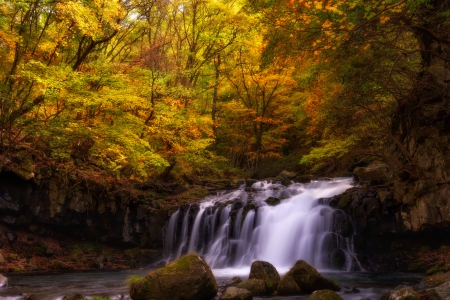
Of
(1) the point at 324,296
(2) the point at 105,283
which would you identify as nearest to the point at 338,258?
(1) the point at 324,296

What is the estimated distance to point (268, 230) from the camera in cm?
1454

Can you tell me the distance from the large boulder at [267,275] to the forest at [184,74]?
4067 mm

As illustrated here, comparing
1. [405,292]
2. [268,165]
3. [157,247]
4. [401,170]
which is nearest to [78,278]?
[157,247]

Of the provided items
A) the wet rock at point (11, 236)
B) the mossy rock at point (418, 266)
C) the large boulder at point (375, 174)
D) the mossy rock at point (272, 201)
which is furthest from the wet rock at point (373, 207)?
the wet rock at point (11, 236)

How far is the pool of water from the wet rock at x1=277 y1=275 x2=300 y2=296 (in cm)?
27

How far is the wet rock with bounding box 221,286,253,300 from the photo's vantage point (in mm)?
8211

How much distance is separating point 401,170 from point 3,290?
11.4m

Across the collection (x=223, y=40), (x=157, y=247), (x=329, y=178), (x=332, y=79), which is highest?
(x=223, y=40)

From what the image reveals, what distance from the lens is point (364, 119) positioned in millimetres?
13523

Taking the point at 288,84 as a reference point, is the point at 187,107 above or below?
below

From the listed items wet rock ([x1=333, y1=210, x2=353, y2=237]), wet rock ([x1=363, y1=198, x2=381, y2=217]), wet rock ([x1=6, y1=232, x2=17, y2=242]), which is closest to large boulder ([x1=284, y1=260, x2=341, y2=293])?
wet rock ([x1=333, y1=210, x2=353, y2=237])

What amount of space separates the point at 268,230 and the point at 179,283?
7010 mm

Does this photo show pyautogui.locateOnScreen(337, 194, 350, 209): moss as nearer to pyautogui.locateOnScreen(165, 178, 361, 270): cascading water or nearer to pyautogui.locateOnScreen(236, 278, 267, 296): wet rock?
pyautogui.locateOnScreen(165, 178, 361, 270): cascading water

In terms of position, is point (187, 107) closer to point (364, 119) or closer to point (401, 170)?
point (364, 119)
